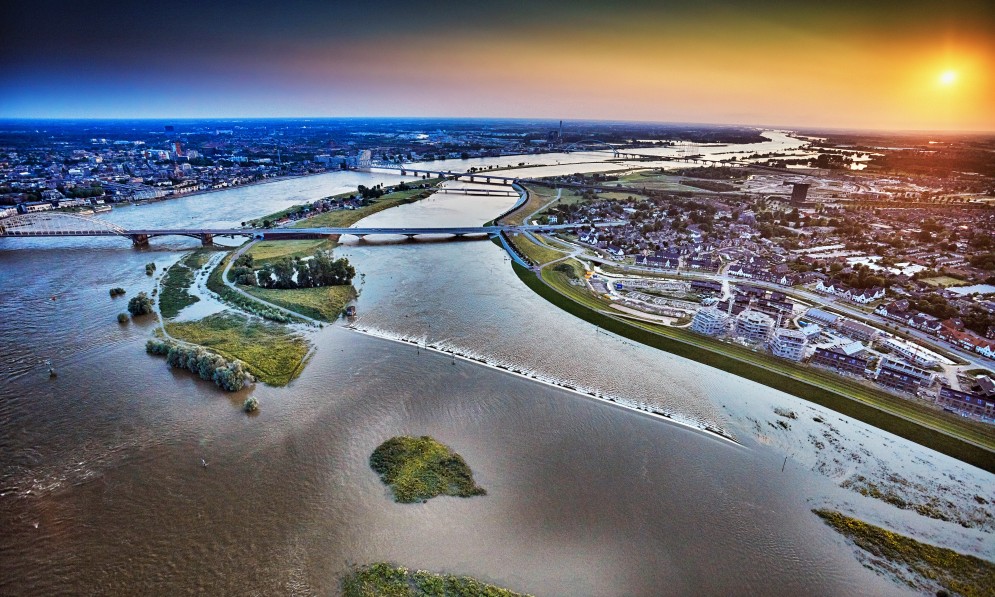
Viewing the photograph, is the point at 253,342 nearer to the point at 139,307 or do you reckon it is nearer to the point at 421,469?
the point at 139,307

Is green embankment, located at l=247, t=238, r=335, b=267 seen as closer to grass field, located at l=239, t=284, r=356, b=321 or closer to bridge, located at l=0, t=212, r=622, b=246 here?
bridge, located at l=0, t=212, r=622, b=246

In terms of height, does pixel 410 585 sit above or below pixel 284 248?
below

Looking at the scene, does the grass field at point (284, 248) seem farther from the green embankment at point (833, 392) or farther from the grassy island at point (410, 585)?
the grassy island at point (410, 585)

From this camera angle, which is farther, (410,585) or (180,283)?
(180,283)

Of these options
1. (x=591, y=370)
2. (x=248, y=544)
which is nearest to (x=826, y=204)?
(x=591, y=370)

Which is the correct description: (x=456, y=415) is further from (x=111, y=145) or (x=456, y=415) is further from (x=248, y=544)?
(x=111, y=145)

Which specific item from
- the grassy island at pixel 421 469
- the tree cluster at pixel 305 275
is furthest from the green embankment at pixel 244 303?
the grassy island at pixel 421 469

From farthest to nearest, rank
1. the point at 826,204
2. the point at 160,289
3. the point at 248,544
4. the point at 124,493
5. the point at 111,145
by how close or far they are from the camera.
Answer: the point at 111,145
the point at 826,204
the point at 160,289
the point at 124,493
the point at 248,544

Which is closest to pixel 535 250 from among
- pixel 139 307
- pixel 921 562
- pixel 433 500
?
pixel 139 307
